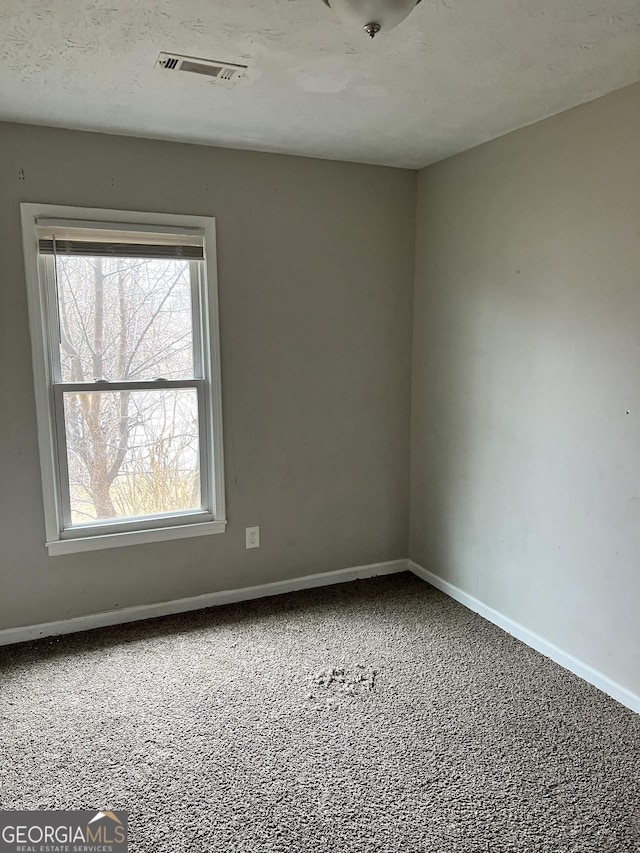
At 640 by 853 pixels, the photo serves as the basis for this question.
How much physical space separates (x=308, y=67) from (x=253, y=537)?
7.50ft

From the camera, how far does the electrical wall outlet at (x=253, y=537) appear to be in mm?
3344

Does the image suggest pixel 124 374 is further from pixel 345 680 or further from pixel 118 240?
pixel 345 680

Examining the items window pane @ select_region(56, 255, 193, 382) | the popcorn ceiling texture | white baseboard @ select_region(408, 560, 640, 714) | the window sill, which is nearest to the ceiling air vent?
window pane @ select_region(56, 255, 193, 382)

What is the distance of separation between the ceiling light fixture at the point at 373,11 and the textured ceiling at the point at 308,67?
9.9 inches

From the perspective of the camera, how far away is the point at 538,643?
282 cm

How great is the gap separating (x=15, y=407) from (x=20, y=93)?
51.5 inches

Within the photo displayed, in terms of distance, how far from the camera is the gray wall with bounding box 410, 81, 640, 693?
2.37m

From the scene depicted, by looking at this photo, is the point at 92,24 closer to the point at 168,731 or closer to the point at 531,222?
the point at 531,222

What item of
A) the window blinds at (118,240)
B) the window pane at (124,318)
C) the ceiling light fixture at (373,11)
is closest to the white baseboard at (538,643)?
the window pane at (124,318)

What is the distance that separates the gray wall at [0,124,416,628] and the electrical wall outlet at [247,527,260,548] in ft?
0.12

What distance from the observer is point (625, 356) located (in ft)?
7.68

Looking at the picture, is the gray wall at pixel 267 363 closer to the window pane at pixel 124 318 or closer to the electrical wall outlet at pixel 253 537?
the electrical wall outlet at pixel 253 537

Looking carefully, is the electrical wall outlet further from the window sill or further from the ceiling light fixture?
the ceiling light fixture

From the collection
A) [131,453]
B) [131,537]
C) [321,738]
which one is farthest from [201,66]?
[321,738]
